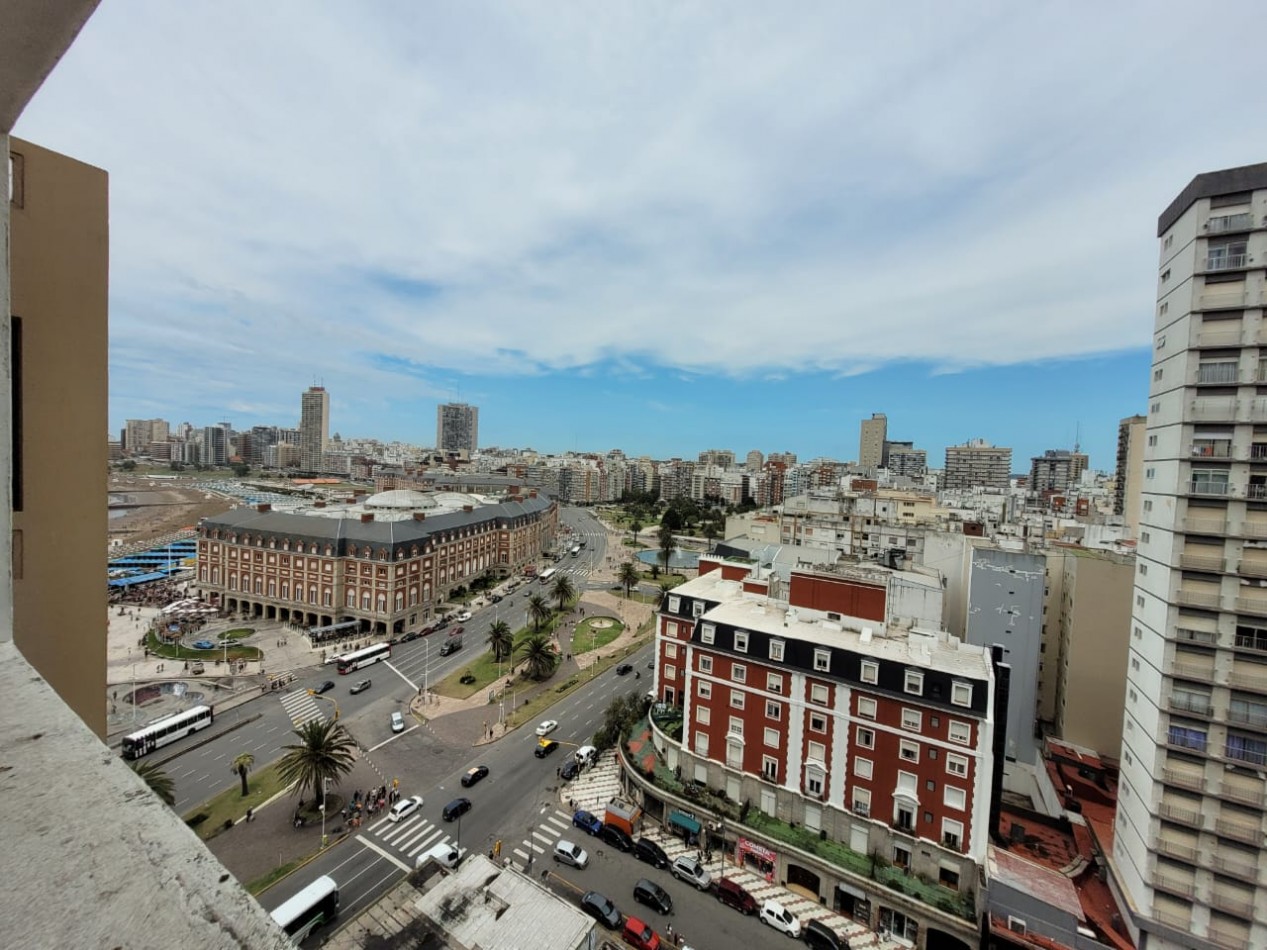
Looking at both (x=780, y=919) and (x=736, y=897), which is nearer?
(x=780, y=919)

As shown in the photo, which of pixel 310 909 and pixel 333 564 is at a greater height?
pixel 333 564

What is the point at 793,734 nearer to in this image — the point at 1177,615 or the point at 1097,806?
the point at 1177,615

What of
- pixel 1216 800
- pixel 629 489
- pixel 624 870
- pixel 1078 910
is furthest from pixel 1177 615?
pixel 629 489

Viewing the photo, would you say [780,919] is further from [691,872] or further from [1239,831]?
[1239,831]

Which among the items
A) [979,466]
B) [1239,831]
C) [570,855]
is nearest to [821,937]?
[570,855]

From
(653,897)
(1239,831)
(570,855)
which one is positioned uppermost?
(1239,831)
